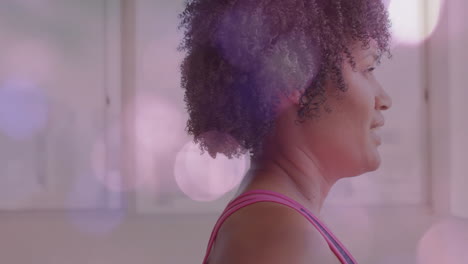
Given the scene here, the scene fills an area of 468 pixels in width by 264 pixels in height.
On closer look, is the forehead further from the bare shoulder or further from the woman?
the bare shoulder

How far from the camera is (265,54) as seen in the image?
2.36 ft

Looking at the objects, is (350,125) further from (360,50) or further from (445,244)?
(445,244)

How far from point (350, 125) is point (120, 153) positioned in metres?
1.63

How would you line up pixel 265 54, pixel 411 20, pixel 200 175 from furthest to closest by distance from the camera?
1. pixel 411 20
2. pixel 200 175
3. pixel 265 54

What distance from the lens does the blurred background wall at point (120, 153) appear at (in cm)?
222

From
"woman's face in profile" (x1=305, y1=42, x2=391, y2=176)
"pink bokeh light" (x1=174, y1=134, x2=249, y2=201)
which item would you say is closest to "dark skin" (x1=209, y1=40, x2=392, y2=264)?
"woman's face in profile" (x1=305, y1=42, x2=391, y2=176)

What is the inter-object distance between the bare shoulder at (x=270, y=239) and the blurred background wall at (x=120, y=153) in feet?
5.36

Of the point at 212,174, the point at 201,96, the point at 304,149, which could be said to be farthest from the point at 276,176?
the point at 212,174

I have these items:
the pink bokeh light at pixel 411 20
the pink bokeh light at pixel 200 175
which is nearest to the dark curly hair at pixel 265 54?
the pink bokeh light at pixel 200 175

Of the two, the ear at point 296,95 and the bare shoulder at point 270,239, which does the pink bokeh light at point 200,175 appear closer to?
the ear at point 296,95

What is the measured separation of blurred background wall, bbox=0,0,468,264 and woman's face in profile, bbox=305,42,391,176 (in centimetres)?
149

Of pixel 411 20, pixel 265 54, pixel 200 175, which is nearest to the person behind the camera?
pixel 265 54

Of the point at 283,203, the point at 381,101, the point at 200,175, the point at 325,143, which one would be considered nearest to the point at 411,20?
the point at 200,175

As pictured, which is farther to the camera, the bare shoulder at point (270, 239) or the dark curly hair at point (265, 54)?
the dark curly hair at point (265, 54)
